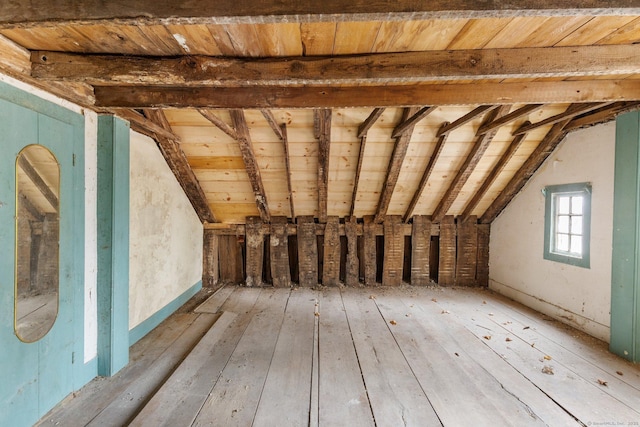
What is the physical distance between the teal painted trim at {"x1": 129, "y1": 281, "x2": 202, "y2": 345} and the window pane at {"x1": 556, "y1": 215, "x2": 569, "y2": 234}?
15.8 ft

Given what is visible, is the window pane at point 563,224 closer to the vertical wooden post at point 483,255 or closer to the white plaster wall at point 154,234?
the vertical wooden post at point 483,255

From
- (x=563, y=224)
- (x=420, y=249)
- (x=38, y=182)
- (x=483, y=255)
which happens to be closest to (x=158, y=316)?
(x=38, y=182)

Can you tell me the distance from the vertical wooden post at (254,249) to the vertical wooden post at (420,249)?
247 cm

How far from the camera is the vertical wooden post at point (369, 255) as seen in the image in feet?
14.7

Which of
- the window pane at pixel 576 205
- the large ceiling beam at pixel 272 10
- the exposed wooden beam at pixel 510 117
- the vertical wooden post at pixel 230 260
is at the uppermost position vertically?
the exposed wooden beam at pixel 510 117

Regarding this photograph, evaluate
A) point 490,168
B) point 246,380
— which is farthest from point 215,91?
point 490,168

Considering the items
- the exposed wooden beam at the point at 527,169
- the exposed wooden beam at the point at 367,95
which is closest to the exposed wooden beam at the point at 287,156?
the exposed wooden beam at the point at 367,95

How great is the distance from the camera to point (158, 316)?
3.12 m

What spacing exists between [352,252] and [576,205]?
→ 2842 mm

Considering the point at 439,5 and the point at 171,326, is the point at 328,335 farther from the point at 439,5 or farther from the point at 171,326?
the point at 439,5

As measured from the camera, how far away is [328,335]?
2.87 m

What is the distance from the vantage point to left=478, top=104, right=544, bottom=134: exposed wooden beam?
238 cm

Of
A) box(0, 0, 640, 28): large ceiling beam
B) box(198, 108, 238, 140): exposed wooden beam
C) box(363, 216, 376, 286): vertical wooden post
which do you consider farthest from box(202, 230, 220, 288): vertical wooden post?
box(0, 0, 640, 28): large ceiling beam

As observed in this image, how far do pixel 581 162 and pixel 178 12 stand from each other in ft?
12.6
